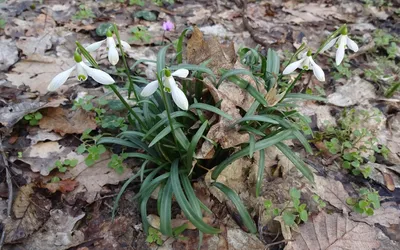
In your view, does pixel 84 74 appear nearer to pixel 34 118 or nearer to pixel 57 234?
pixel 57 234

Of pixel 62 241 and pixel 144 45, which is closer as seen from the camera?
pixel 62 241

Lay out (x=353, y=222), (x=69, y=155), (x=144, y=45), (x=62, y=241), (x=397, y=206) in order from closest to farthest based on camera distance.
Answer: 1. (x=62, y=241)
2. (x=353, y=222)
3. (x=397, y=206)
4. (x=69, y=155)
5. (x=144, y=45)

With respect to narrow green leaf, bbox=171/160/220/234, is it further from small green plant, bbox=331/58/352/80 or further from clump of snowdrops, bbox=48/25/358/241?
small green plant, bbox=331/58/352/80

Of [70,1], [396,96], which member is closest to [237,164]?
[396,96]

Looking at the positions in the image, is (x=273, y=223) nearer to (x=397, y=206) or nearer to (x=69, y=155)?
(x=397, y=206)

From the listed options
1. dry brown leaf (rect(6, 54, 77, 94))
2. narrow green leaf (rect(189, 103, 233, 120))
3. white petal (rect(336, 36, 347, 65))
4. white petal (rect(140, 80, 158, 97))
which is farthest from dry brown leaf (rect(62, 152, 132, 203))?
white petal (rect(336, 36, 347, 65))
